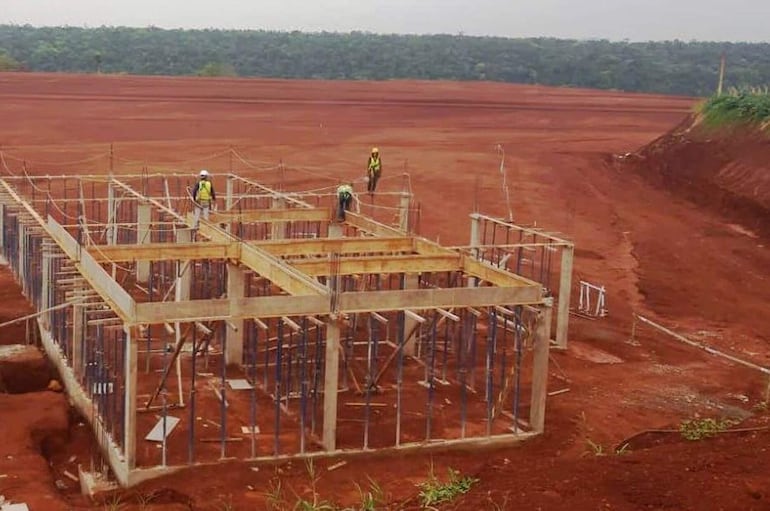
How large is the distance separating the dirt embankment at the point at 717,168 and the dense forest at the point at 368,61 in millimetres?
58547

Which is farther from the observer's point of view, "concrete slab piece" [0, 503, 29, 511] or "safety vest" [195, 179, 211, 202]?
"safety vest" [195, 179, 211, 202]

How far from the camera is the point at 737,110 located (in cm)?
4284

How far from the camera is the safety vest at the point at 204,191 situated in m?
21.8

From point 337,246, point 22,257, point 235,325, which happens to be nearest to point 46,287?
point 235,325

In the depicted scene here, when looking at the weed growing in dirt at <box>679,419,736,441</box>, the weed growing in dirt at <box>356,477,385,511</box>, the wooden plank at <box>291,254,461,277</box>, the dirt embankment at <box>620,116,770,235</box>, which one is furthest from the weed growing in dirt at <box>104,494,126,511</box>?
the dirt embankment at <box>620,116,770,235</box>

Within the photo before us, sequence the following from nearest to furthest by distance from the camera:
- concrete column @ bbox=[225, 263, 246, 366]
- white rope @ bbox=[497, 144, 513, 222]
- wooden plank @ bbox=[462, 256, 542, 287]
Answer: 1. wooden plank @ bbox=[462, 256, 542, 287]
2. concrete column @ bbox=[225, 263, 246, 366]
3. white rope @ bbox=[497, 144, 513, 222]

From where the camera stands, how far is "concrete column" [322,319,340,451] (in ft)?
44.9

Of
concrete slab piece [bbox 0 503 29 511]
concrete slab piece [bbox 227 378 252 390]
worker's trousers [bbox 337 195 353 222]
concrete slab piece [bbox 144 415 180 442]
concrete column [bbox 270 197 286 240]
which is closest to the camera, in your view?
concrete slab piece [bbox 0 503 29 511]

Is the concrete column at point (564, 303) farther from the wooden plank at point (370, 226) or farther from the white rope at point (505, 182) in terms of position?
the white rope at point (505, 182)

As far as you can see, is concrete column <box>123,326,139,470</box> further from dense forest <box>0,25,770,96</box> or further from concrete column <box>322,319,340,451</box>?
dense forest <box>0,25,770,96</box>

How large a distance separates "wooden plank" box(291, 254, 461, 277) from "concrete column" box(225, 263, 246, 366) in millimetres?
1373

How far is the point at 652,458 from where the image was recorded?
11.9 m

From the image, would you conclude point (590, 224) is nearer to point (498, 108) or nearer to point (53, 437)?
point (53, 437)

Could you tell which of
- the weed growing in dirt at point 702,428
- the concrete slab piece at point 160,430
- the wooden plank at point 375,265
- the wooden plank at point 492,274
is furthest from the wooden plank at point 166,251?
the weed growing in dirt at point 702,428
